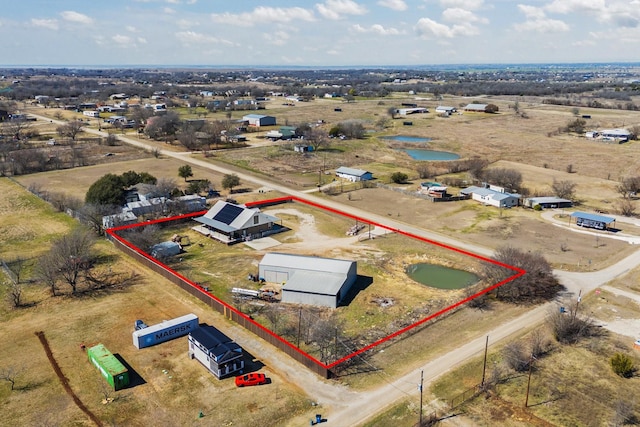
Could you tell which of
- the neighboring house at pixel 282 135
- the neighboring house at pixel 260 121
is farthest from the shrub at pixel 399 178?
the neighboring house at pixel 260 121

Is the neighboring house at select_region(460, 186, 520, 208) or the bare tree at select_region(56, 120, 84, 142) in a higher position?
the bare tree at select_region(56, 120, 84, 142)

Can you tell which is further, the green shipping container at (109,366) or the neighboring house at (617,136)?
the neighboring house at (617,136)

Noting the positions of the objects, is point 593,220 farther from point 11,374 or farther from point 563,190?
point 11,374

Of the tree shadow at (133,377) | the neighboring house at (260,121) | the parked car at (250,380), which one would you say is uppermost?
the neighboring house at (260,121)

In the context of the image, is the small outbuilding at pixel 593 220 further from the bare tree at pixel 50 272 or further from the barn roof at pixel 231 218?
the bare tree at pixel 50 272

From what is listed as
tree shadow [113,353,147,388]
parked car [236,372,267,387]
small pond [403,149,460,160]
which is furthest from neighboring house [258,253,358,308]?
small pond [403,149,460,160]

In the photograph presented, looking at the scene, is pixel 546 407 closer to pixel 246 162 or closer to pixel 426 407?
pixel 426 407

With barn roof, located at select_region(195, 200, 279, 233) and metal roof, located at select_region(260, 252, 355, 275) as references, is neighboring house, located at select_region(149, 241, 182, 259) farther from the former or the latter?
metal roof, located at select_region(260, 252, 355, 275)
